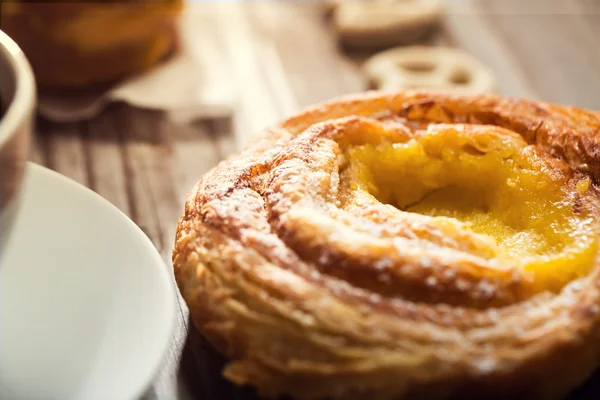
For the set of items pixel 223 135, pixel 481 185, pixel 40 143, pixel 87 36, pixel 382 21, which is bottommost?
pixel 40 143

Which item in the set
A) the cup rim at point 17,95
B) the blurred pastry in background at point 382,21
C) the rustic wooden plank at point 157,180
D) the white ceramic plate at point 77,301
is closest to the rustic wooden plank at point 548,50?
the blurred pastry in background at point 382,21

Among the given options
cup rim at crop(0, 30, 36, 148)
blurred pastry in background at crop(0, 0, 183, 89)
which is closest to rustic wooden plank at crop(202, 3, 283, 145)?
blurred pastry in background at crop(0, 0, 183, 89)

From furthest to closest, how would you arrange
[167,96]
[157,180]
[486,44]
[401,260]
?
[486,44] → [167,96] → [157,180] → [401,260]

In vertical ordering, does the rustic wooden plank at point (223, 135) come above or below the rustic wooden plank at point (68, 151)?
above

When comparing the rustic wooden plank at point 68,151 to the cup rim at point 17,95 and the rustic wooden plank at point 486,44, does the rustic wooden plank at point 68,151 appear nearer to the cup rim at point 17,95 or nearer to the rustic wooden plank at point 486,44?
the cup rim at point 17,95

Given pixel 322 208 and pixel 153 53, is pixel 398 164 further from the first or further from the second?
pixel 153 53

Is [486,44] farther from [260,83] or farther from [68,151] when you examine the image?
[68,151]

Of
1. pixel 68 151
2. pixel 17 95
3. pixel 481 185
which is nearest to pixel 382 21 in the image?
pixel 68 151

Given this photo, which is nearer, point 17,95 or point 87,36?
point 17,95

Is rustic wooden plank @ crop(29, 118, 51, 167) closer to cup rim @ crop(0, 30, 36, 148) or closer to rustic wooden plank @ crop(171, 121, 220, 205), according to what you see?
rustic wooden plank @ crop(171, 121, 220, 205)
